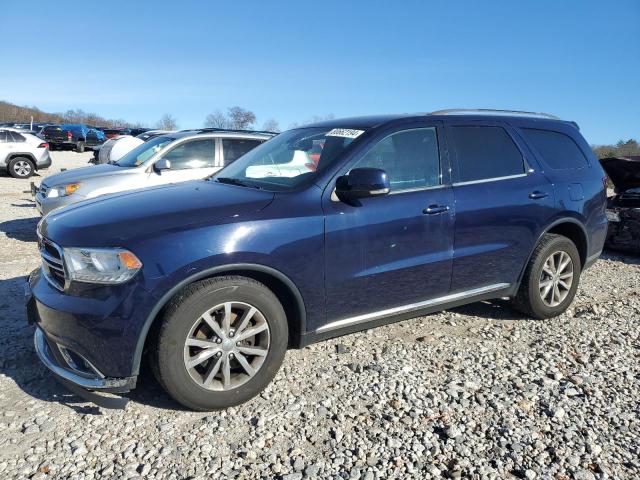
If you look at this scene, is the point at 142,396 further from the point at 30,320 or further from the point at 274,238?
the point at 274,238

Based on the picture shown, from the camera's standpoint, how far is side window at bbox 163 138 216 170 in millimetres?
7566

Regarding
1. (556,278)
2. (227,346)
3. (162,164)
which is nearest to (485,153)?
(556,278)

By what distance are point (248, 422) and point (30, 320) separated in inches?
61.1

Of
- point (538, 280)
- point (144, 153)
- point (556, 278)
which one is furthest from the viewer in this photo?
point (144, 153)

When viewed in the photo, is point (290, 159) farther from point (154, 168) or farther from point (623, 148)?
point (623, 148)

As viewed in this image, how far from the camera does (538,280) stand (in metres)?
4.37

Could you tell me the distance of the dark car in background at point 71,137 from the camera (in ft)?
104

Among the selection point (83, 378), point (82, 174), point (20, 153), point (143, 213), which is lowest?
point (83, 378)

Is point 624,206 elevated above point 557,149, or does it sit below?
below

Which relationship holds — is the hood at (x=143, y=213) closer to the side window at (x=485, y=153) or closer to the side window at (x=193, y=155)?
the side window at (x=485, y=153)

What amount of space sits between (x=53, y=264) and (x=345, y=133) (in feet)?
7.03

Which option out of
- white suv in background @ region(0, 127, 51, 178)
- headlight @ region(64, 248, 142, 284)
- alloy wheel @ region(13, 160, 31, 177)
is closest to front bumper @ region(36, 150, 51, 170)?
white suv in background @ region(0, 127, 51, 178)

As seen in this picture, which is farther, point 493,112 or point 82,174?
point 82,174

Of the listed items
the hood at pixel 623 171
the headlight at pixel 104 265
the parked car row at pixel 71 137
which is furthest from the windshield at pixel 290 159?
the parked car row at pixel 71 137
